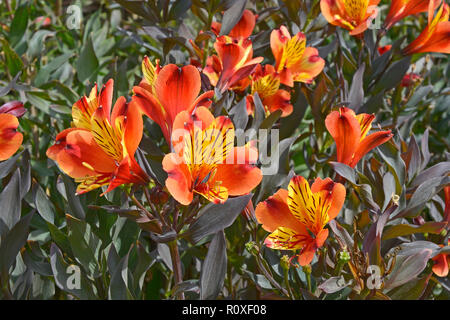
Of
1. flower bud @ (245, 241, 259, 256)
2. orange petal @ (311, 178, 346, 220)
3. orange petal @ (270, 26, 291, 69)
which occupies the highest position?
orange petal @ (270, 26, 291, 69)

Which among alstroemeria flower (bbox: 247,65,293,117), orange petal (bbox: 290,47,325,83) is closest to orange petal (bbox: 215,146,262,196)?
alstroemeria flower (bbox: 247,65,293,117)

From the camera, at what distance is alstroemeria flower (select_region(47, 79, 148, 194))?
72 cm

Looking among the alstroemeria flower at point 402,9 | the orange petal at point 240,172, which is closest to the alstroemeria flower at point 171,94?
the orange petal at point 240,172

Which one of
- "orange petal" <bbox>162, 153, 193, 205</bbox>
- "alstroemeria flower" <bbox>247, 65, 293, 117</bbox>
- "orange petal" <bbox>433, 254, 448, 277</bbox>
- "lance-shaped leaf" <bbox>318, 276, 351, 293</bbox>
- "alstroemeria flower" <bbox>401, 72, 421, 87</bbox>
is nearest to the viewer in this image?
"orange petal" <bbox>162, 153, 193, 205</bbox>

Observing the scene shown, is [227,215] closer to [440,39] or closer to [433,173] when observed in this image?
[433,173]

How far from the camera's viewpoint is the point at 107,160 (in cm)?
77

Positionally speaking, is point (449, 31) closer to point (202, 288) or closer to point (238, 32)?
point (238, 32)

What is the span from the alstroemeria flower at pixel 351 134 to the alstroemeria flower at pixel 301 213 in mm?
114

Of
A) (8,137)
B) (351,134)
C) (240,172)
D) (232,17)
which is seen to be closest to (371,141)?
(351,134)

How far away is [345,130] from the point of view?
0.85 m

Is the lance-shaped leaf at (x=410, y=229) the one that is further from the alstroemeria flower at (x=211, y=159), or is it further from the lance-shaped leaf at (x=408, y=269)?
the alstroemeria flower at (x=211, y=159)

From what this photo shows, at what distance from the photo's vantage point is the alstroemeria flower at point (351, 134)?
841 mm

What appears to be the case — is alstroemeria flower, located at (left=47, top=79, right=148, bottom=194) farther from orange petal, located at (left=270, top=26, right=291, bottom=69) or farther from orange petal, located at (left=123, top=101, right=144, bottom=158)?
orange petal, located at (left=270, top=26, right=291, bottom=69)
